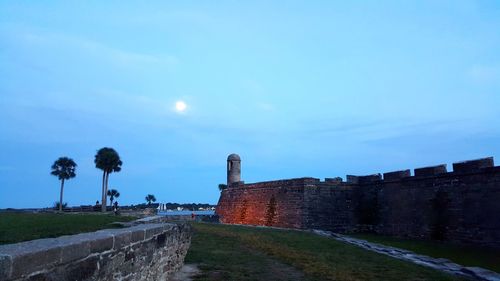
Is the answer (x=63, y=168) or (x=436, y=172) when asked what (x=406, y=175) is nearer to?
(x=436, y=172)

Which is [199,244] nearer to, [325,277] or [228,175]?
[325,277]

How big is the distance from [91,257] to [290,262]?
27.9 feet

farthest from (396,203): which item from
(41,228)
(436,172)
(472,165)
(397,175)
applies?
(41,228)

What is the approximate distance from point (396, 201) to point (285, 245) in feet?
36.6

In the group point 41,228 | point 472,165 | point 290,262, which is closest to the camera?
point 41,228

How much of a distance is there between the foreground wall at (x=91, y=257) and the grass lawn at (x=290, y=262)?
2663 millimetres

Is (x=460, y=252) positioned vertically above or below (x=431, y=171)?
below

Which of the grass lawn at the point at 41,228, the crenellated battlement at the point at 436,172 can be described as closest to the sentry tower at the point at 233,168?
the crenellated battlement at the point at 436,172

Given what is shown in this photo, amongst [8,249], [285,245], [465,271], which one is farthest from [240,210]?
[8,249]

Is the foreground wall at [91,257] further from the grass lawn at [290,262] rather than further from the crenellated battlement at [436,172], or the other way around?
the crenellated battlement at [436,172]

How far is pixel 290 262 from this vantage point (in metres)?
11.6

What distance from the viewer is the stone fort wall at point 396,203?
60.7 feet

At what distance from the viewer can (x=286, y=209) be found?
2766cm

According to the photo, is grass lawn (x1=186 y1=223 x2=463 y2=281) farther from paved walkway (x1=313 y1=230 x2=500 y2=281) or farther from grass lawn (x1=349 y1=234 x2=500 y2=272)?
grass lawn (x1=349 y1=234 x2=500 y2=272)
